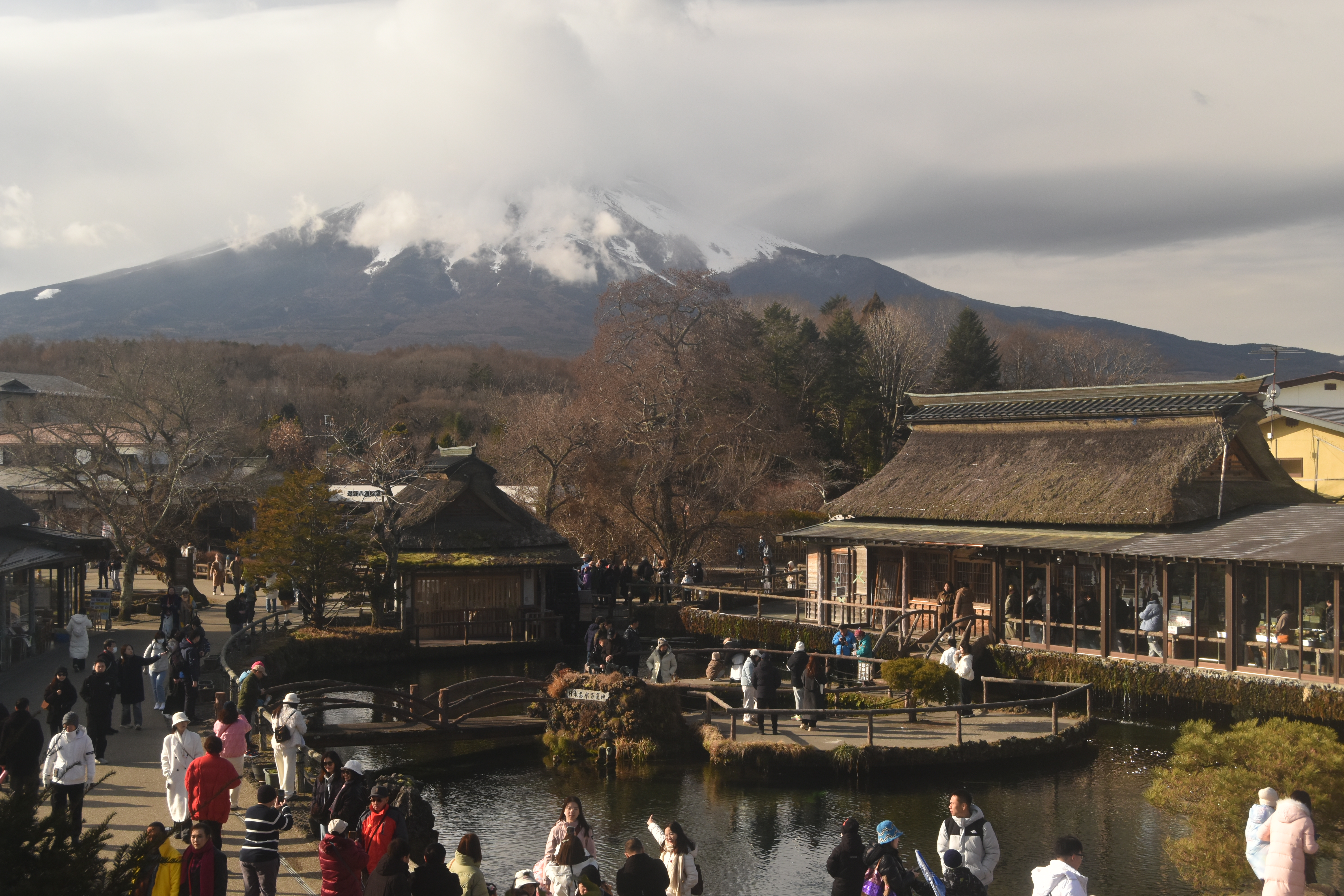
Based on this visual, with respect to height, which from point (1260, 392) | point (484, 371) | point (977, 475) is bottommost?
point (977, 475)

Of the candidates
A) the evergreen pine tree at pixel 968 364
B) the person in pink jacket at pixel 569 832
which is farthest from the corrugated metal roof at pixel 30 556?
the evergreen pine tree at pixel 968 364

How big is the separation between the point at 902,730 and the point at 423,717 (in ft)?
26.9

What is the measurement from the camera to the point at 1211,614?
22391 millimetres

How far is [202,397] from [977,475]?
1334 inches

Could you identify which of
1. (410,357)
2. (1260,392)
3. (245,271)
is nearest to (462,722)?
(1260,392)

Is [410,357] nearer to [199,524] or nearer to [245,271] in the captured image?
[199,524]

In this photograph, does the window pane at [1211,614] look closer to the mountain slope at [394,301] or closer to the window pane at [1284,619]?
the window pane at [1284,619]

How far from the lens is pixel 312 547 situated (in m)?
28.0

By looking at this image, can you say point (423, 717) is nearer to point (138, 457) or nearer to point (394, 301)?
point (138, 457)

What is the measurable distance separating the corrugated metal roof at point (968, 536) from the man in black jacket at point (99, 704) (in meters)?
17.9

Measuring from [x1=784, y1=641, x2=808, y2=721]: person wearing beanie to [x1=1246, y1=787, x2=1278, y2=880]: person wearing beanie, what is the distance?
1008 cm

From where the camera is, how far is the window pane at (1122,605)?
904 inches

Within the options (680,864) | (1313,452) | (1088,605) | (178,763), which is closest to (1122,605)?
(1088,605)

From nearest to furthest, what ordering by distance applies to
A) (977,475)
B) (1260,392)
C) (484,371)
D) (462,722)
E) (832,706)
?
(462,722)
(832,706)
(1260,392)
(977,475)
(484,371)
